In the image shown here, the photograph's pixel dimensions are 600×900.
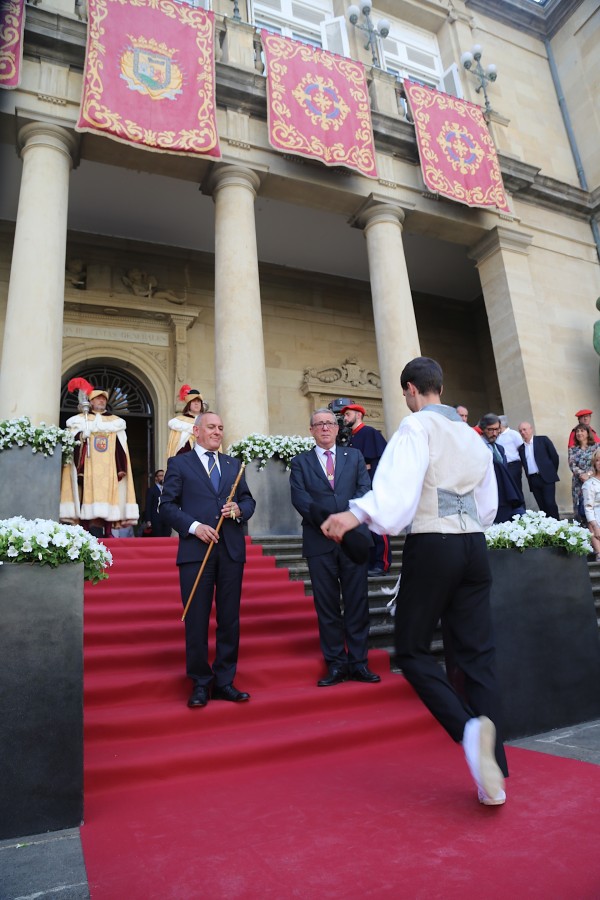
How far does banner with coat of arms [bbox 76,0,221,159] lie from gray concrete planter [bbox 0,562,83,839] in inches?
311

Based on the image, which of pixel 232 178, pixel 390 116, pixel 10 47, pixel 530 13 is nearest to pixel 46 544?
pixel 232 178

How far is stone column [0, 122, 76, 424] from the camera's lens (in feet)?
24.9

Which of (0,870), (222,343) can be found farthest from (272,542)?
(0,870)

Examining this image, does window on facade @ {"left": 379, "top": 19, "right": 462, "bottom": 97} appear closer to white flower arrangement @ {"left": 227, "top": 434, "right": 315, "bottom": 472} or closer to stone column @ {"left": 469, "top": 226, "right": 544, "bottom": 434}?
stone column @ {"left": 469, "top": 226, "right": 544, "bottom": 434}

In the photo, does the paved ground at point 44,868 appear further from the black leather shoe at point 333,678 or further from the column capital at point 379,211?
the column capital at point 379,211

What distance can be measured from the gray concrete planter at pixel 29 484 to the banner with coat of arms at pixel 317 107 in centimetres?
662

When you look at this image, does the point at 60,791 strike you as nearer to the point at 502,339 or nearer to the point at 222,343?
the point at 222,343

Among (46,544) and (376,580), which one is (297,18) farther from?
(46,544)

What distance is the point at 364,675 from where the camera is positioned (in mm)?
4324

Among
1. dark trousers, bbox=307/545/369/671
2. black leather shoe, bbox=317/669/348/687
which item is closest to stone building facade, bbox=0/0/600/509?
dark trousers, bbox=307/545/369/671

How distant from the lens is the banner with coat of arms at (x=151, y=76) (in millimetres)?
8762

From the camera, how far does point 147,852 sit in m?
2.26

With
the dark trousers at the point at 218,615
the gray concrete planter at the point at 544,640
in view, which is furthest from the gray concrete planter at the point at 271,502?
the gray concrete planter at the point at 544,640

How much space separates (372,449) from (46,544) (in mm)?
4727
